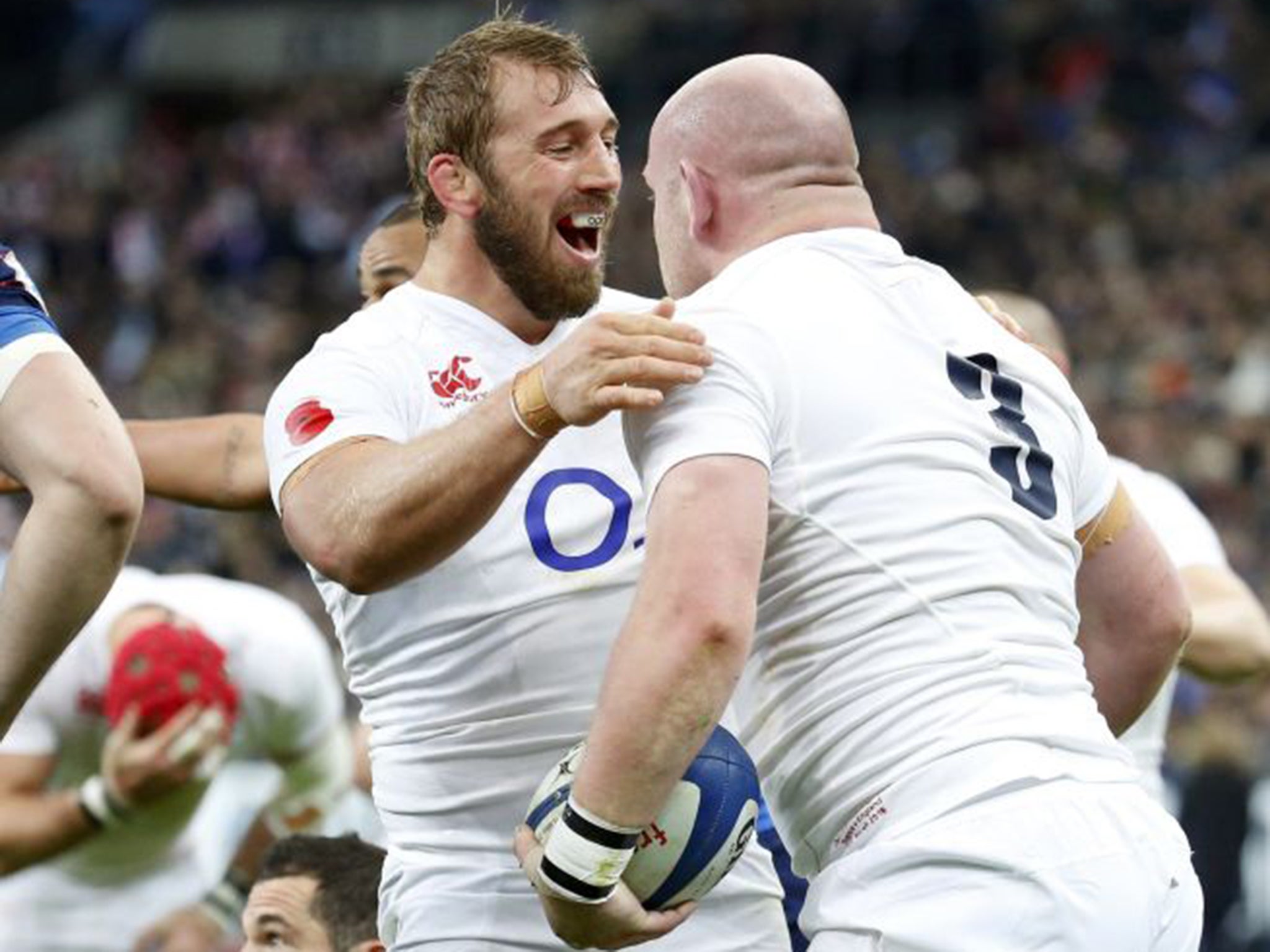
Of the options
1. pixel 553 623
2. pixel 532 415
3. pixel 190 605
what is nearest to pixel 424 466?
pixel 532 415

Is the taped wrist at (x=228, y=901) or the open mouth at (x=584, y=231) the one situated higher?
the open mouth at (x=584, y=231)

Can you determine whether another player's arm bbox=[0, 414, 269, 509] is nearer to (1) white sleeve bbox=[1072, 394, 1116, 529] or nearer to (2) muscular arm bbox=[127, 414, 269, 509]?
(2) muscular arm bbox=[127, 414, 269, 509]

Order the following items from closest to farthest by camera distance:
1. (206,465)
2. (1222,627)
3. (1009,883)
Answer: (1009,883) → (206,465) → (1222,627)

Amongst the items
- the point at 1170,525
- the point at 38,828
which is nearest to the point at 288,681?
the point at 38,828

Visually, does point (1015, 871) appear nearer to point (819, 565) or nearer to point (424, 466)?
point (819, 565)

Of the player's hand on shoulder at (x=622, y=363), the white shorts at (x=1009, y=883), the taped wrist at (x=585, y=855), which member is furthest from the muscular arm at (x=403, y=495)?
the white shorts at (x=1009, y=883)

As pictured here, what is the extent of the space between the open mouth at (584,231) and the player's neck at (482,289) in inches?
6.1

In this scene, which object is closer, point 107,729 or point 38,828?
point 38,828

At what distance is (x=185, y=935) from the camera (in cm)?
648

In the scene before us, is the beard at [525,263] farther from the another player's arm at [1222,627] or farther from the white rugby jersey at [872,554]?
the another player's arm at [1222,627]

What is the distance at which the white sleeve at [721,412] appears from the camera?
3.72 m

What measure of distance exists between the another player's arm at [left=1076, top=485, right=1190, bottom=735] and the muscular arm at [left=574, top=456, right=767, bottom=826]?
42.9 inches

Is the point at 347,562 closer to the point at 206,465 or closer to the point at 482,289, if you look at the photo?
the point at 482,289

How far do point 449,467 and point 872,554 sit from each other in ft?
2.35
